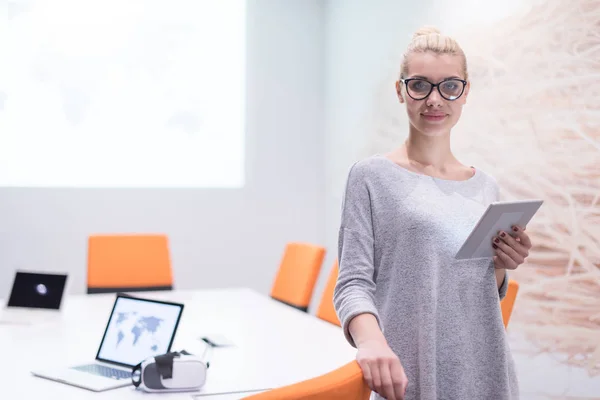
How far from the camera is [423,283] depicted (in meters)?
1.33

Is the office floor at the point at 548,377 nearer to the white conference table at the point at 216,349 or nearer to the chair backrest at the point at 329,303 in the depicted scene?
the chair backrest at the point at 329,303

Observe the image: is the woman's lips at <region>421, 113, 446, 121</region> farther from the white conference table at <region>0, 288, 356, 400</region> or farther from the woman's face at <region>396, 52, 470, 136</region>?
the white conference table at <region>0, 288, 356, 400</region>

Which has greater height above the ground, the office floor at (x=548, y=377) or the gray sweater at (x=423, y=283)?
the gray sweater at (x=423, y=283)

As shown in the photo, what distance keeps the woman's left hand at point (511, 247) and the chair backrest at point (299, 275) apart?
212 cm

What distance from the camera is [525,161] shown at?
354 cm

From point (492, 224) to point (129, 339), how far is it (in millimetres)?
1265

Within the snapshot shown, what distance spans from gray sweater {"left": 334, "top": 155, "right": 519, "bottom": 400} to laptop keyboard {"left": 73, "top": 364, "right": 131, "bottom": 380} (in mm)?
936

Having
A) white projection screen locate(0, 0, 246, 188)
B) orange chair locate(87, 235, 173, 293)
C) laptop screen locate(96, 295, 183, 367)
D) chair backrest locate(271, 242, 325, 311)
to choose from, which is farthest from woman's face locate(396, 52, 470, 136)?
white projection screen locate(0, 0, 246, 188)

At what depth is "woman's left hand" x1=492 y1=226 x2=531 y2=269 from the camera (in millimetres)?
1410

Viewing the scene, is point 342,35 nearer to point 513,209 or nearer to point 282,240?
point 282,240

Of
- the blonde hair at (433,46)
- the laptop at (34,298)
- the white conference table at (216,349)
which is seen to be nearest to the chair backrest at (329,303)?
the white conference table at (216,349)

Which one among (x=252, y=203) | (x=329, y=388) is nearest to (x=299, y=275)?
(x=252, y=203)

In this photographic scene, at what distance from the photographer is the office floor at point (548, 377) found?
3186mm

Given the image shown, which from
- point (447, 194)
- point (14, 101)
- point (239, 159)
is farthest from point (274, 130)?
point (447, 194)
